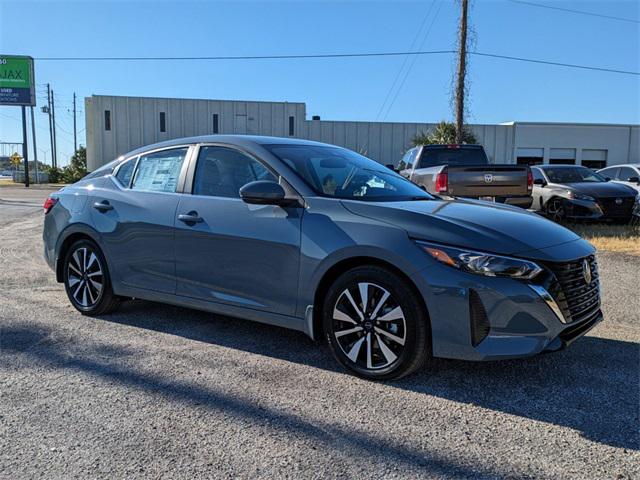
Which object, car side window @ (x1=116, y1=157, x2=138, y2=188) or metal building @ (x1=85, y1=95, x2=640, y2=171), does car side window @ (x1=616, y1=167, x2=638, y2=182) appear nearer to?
car side window @ (x1=116, y1=157, x2=138, y2=188)

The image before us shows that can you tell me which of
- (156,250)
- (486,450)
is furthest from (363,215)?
(156,250)

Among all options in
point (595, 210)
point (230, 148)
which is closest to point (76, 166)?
point (595, 210)

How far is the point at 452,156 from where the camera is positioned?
40.1 ft

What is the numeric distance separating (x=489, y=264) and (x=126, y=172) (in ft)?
11.4

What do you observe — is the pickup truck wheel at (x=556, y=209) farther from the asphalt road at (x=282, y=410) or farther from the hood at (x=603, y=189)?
the asphalt road at (x=282, y=410)

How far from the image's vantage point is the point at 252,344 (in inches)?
172

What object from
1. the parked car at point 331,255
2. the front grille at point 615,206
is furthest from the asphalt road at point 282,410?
the front grille at point 615,206

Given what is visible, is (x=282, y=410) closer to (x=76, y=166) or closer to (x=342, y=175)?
(x=342, y=175)

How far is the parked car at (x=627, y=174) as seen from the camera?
13.3 m

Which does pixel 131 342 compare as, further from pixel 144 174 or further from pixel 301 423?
pixel 301 423

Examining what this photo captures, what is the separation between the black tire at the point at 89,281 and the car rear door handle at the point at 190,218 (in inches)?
43.4

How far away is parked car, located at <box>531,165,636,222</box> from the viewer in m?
11.8

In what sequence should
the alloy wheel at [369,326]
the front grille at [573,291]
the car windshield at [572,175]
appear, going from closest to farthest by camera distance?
the front grille at [573,291], the alloy wheel at [369,326], the car windshield at [572,175]

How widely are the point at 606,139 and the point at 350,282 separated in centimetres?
4218
